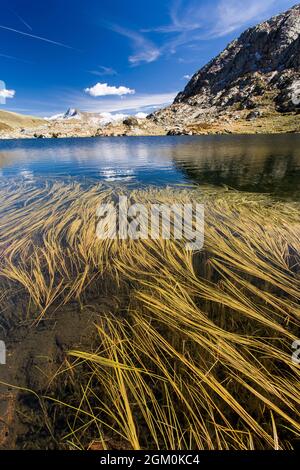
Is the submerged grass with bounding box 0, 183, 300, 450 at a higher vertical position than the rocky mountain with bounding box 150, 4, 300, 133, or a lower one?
lower

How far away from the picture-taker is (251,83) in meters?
131

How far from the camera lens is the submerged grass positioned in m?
1.70

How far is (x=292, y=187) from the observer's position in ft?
29.4

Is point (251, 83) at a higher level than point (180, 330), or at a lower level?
higher

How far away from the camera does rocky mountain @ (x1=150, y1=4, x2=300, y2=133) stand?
100 metres

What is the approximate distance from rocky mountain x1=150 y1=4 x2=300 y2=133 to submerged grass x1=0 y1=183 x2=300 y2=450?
319 ft

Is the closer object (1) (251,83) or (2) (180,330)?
(2) (180,330)

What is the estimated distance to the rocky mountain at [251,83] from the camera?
100500 mm

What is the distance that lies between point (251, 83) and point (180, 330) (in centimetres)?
17167

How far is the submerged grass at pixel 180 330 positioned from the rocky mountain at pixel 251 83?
319 feet

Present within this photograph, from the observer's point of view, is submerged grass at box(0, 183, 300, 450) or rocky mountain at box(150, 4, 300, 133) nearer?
submerged grass at box(0, 183, 300, 450)
